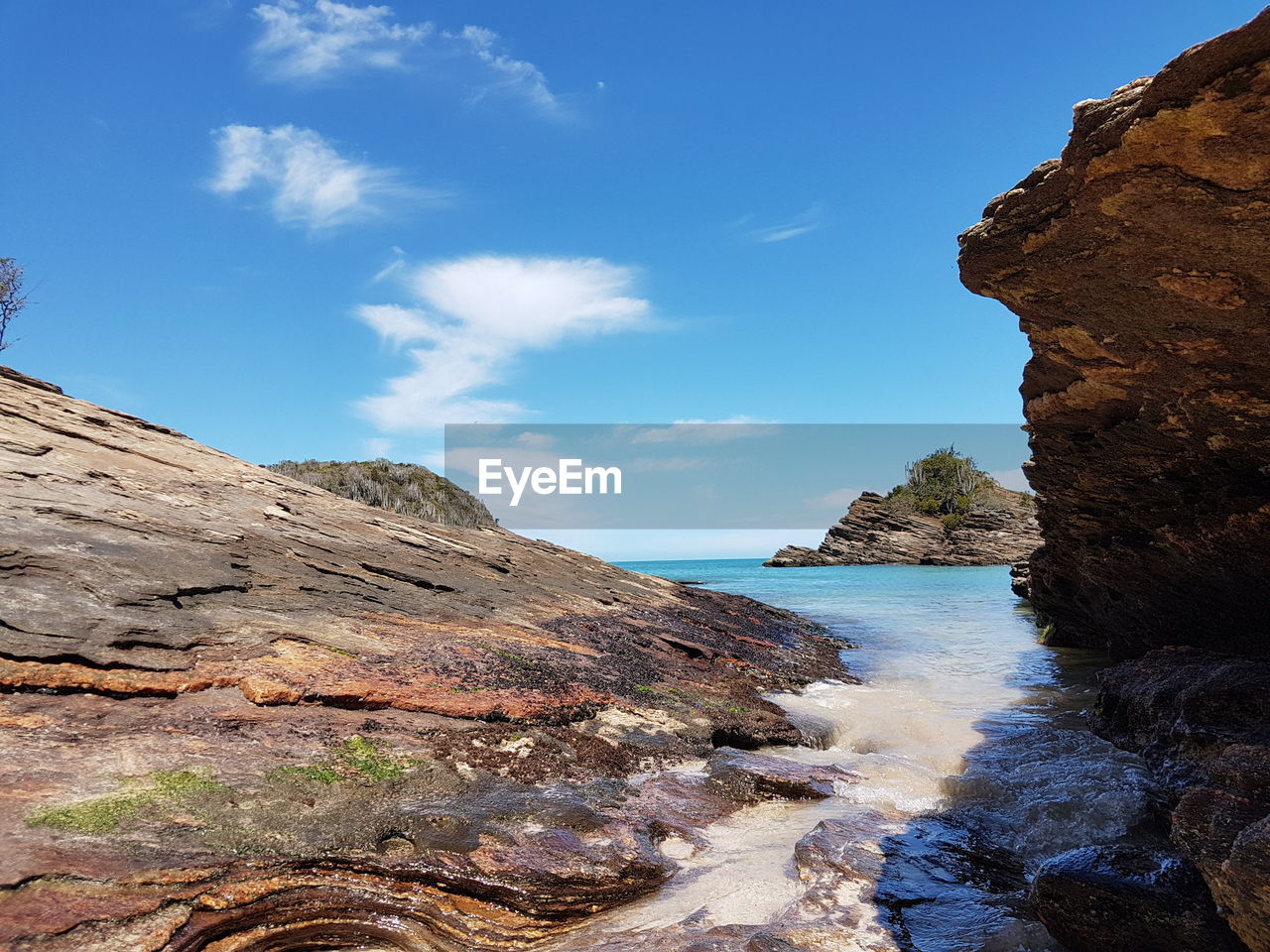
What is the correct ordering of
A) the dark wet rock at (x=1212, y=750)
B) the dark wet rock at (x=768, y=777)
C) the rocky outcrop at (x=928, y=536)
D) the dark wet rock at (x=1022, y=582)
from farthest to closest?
the rocky outcrop at (x=928, y=536), the dark wet rock at (x=1022, y=582), the dark wet rock at (x=768, y=777), the dark wet rock at (x=1212, y=750)

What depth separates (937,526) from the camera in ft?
290

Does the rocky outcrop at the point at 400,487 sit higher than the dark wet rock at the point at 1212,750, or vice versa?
the rocky outcrop at the point at 400,487

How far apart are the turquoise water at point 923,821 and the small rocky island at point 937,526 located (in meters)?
76.1

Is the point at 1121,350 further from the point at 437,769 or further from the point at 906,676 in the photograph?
the point at 906,676

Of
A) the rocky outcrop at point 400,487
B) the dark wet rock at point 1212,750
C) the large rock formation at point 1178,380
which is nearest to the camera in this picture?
the dark wet rock at point 1212,750

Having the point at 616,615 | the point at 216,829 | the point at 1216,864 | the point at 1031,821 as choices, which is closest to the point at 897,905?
the point at 1216,864

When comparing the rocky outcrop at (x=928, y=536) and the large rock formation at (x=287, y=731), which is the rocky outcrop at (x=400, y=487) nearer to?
the large rock formation at (x=287, y=731)

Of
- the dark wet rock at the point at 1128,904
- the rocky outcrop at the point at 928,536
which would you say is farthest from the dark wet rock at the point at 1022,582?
the rocky outcrop at the point at 928,536

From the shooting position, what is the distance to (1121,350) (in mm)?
6633

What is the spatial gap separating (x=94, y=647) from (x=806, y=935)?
6.60m

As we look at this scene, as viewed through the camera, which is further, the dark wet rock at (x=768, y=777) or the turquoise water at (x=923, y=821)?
the dark wet rock at (x=768, y=777)

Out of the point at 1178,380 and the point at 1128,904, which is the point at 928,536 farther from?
the point at 1128,904

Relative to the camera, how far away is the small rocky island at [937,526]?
84.4m

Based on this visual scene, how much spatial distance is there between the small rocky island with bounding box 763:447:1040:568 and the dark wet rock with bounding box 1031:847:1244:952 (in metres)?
86.6
